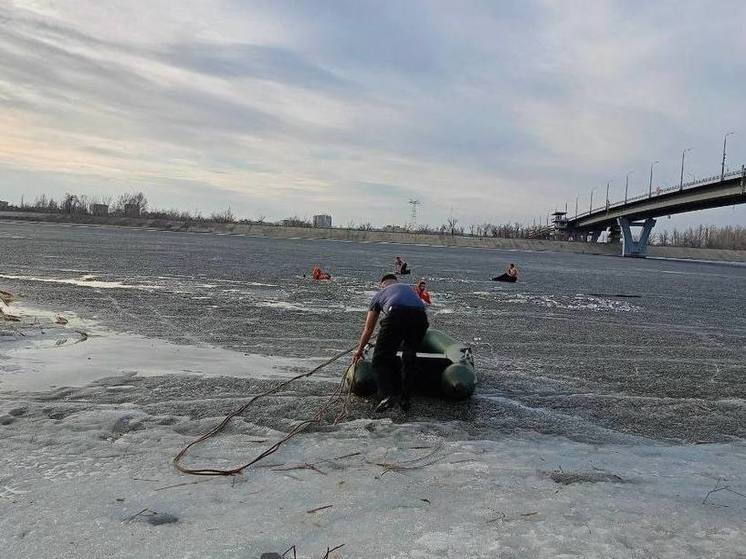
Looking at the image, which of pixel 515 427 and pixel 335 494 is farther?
pixel 515 427

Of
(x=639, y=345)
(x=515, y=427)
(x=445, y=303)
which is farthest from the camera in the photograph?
(x=445, y=303)

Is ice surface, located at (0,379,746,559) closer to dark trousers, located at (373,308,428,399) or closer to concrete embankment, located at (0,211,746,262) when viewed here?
dark trousers, located at (373,308,428,399)

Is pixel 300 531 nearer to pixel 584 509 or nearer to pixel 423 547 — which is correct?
pixel 423 547

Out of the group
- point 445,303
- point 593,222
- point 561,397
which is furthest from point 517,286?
point 593,222

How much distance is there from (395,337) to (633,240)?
111213 millimetres

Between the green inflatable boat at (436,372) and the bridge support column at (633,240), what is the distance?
101 meters

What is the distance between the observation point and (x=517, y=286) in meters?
31.4

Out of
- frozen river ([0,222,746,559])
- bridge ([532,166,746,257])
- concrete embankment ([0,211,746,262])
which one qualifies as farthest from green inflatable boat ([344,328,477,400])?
concrete embankment ([0,211,746,262])

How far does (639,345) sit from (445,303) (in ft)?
25.9

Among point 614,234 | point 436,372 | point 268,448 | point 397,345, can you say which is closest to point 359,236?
point 614,234

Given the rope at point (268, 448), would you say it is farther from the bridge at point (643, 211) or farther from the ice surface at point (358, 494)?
the bridge at point (643, 211)

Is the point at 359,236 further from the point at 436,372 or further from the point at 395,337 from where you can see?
the point at 395,337

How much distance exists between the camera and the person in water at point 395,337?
7.90 metres

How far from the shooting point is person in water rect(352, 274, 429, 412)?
790 centimetres
